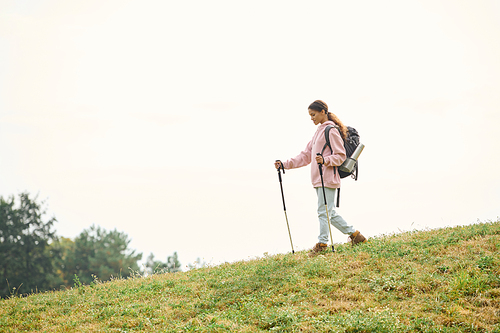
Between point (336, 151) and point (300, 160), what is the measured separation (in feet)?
3.96

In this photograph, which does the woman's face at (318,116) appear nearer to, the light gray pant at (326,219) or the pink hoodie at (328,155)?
the pink hoodie at (328,155)

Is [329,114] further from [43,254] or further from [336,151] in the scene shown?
[43,254]

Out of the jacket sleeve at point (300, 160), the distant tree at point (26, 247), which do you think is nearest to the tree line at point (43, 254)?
the distant tree at point (26, 247)

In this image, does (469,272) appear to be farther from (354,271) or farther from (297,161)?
(297,161)

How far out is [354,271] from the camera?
743 cm

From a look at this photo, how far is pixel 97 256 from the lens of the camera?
49125mm

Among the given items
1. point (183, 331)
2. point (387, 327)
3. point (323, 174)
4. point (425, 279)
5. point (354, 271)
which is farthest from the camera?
point (323, 174)

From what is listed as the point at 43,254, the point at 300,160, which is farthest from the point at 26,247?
the point at 300,160

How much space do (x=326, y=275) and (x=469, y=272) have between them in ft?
7.85

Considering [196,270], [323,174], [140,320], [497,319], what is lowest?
[497,319]

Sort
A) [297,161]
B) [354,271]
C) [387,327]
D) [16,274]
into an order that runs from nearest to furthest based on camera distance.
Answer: [387,327]
[354,271]
[297,161]
[16,274]

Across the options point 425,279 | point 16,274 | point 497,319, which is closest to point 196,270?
point 425,279

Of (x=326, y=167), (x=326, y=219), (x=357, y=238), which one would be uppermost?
(x=326, y=167)

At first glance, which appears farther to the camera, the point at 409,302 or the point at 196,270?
the point at 196,270
